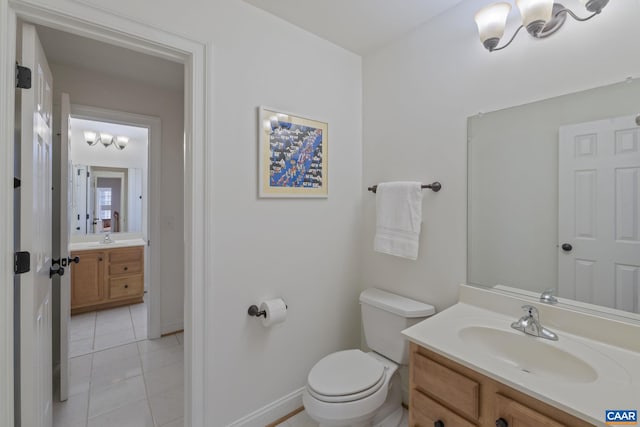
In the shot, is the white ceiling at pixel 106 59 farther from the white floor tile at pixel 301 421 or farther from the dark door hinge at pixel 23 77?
the white floor tile at pixel 301 421

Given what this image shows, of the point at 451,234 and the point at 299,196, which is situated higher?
the point at 299,196

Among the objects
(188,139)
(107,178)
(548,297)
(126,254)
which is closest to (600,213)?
(548,297)

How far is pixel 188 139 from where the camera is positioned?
1.42m

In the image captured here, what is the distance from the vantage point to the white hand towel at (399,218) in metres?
A: 1.70

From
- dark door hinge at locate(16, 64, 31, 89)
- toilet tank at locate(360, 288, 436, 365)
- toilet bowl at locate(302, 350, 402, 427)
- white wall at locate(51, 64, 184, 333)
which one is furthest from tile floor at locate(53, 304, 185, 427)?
dark door hinge at locate(16, 64, 31, 89)

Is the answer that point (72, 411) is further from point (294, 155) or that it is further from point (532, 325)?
point (532, 325)

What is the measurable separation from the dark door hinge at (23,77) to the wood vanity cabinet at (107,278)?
108 inches

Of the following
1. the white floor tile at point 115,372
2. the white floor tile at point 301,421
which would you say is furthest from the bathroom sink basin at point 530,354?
the white floor tile at point 115,372

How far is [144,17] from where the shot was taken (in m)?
1.26

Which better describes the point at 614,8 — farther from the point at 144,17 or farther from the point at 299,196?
the point at 144,17

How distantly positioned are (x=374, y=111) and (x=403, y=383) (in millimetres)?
1865

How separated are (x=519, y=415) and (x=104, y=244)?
423cm

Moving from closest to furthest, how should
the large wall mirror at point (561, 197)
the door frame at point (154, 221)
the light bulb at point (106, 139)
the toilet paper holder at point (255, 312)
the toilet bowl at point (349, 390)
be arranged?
the large wall mirror at point (561, 197), the toilet bowl at point (349, 390), the toilet paper holder at point (255, 312), the door frame at point (154, 221), the light bulb at point (106, 139)

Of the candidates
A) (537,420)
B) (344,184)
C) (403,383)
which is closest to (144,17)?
(344,184)
